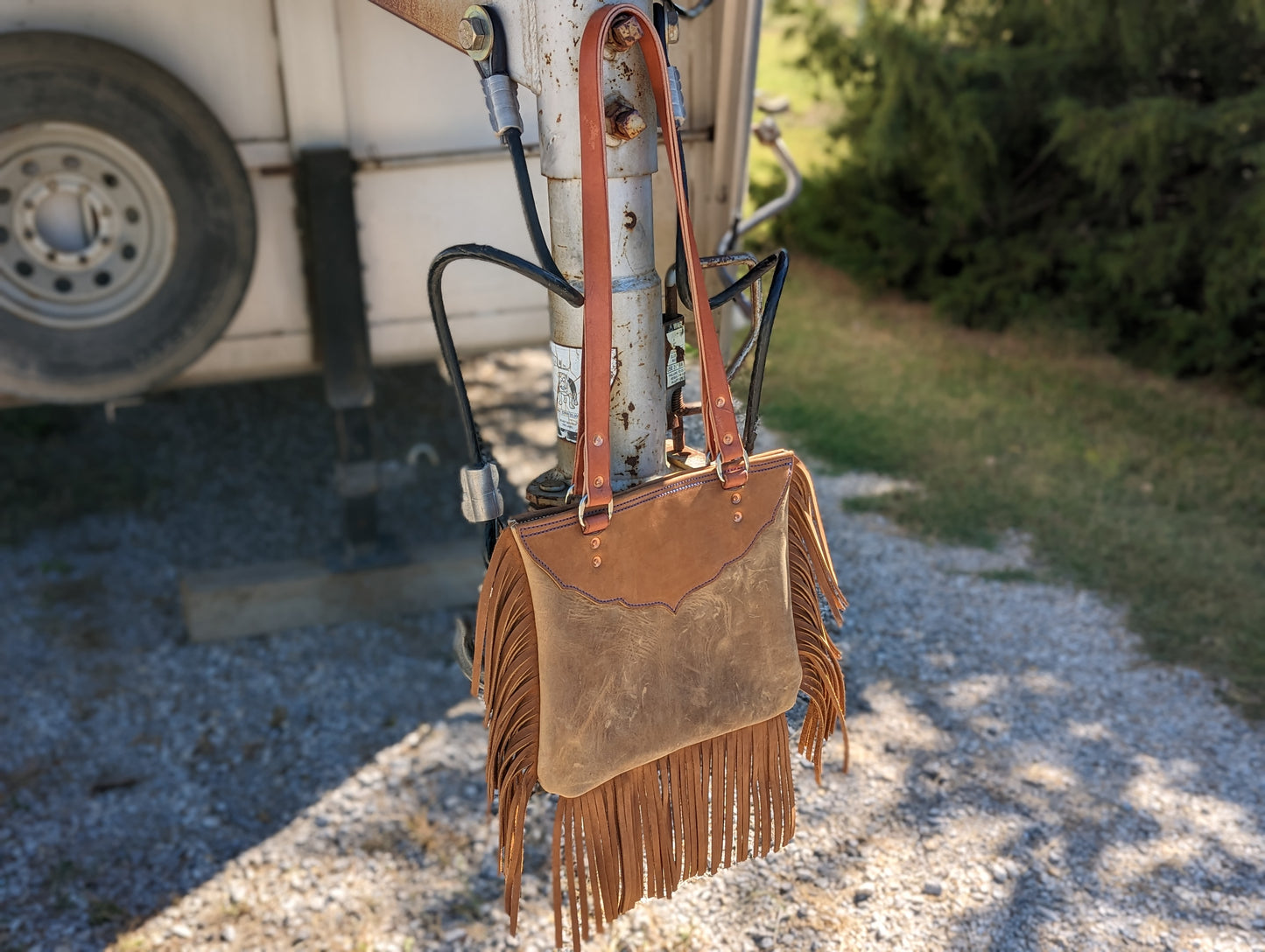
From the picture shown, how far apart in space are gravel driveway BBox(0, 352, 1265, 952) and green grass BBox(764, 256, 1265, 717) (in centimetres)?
23

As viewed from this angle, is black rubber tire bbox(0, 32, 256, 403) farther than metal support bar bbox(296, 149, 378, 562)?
No

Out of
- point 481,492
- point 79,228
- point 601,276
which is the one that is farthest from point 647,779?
point 79,228

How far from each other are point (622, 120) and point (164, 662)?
115 inches

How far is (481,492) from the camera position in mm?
1491

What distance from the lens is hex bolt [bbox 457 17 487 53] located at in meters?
1.41

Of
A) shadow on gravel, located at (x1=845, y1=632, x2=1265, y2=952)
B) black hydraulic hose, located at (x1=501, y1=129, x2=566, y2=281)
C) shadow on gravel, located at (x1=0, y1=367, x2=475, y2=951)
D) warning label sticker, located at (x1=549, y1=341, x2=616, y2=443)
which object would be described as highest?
black hydraulic hose, located at (x1=501, y1=129, x2=566, y2=281)

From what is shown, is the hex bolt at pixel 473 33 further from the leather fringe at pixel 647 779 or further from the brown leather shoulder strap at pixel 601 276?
the leather fringe at pixel 647 779

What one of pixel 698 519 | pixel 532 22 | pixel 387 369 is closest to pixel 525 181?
pixel 532 22

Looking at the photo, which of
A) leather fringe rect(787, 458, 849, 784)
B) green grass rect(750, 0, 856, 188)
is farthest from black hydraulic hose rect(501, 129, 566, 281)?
green grass rect(750, 0, 856, 188)

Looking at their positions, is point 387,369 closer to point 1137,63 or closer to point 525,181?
point 1137,63

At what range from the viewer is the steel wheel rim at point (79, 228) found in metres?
2.85

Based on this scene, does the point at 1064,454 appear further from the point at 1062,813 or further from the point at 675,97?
the point at 675,97

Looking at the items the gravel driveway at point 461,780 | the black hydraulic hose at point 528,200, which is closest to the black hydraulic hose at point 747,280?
the black hydraulic hose at point 528,200

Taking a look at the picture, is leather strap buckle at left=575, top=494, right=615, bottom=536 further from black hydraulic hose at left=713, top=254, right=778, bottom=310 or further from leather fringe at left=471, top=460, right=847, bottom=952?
black hydraulic hose at left=713, top=254, right=778, bottom=310
